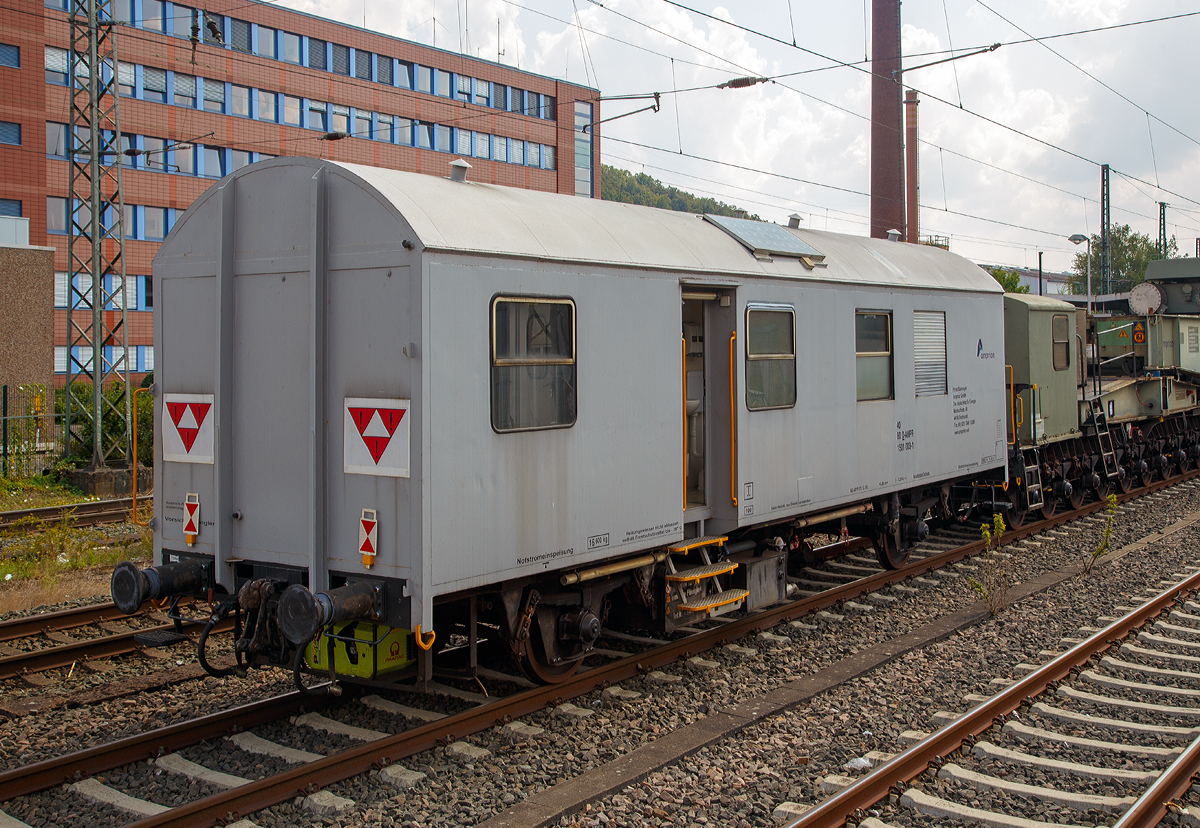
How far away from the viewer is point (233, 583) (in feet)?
21.4

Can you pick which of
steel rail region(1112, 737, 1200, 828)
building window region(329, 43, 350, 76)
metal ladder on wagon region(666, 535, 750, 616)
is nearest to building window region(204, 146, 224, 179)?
building window region(329, 43, 350, 76)

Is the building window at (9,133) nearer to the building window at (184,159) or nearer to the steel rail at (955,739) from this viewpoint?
the building window at (184,159)

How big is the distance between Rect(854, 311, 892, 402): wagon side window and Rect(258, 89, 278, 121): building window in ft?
126

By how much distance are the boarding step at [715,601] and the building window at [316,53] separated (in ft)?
135

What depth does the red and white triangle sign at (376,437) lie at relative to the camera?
571 cm

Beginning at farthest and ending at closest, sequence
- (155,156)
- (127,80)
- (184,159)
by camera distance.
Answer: (184,159)
(155,156)
(127,80)

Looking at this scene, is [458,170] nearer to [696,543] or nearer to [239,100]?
[696,543]

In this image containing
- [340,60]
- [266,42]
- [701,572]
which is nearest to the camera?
[701,572]

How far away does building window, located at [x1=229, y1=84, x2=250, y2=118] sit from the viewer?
41562 mm

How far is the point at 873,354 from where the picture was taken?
10148mm

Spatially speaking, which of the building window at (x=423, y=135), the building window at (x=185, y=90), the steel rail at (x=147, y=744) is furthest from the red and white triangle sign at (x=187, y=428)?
the building window at (x=423, y=135)

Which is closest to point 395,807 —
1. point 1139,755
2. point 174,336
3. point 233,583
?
point 233,583

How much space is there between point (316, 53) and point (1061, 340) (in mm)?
37326

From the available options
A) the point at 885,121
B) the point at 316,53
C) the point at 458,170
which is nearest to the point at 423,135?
the point at 316,53
